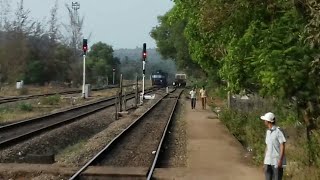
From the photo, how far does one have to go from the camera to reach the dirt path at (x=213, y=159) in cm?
1234

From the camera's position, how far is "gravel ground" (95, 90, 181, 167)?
1462 cm

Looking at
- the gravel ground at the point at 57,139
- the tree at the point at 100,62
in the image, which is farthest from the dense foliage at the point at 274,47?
the tree at the point at 100,62

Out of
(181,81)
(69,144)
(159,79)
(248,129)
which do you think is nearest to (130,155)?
(69,144)

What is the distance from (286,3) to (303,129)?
308 centimetres

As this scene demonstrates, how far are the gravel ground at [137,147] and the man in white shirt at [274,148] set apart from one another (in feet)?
17.8

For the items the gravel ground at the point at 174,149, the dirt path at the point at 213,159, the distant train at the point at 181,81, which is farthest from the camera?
the distant train at the point at 181,81

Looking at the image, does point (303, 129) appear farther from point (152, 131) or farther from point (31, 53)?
point (31, 53)

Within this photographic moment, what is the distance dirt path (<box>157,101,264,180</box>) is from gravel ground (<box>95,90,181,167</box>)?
4.11 ft

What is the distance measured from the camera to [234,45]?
15.2 metres

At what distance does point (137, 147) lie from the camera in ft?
59.1

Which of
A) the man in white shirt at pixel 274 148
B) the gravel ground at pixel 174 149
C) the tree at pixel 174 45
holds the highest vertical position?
the tree at pixel 174 45

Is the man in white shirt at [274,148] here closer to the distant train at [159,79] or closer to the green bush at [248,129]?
the green bush at [248,129]

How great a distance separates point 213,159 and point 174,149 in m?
3.11

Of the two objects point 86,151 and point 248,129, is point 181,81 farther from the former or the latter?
point 86,151
